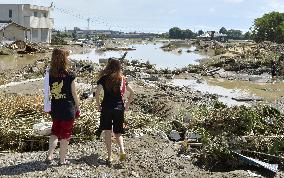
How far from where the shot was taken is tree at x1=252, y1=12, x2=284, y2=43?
7906 centimetres

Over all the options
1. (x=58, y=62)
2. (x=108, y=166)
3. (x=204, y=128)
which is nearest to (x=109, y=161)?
(x=108, y=166)

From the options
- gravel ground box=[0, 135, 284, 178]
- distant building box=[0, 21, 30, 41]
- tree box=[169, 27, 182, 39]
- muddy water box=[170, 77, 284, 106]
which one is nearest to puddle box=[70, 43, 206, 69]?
distant building box=[0, 21, 30, 41]

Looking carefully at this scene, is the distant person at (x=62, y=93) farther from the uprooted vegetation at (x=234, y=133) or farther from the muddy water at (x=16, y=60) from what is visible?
the muddy water at (x=16, y=60)

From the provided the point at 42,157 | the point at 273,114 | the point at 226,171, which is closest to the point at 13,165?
the point at 42,157

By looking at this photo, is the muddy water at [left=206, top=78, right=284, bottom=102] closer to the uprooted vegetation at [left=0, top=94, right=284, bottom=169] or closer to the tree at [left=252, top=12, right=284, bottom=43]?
the uprooted vegetation at [left=0, top=94, right=284, bottom=169]

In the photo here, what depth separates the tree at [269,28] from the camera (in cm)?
7906

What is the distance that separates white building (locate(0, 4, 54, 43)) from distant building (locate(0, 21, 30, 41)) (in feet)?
27.2

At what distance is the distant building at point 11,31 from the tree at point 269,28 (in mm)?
42359

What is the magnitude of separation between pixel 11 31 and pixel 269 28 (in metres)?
46.8

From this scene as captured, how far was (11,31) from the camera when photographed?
53.0 metres

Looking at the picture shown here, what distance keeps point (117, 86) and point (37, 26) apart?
61428 mm

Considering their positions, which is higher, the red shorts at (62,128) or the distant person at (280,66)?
the red shorts at (62,128)

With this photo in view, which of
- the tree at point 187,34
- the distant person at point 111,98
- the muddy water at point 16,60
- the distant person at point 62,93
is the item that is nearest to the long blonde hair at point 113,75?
the distant person at point 111,98

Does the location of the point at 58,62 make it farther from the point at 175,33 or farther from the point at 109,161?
the point at 175,33
